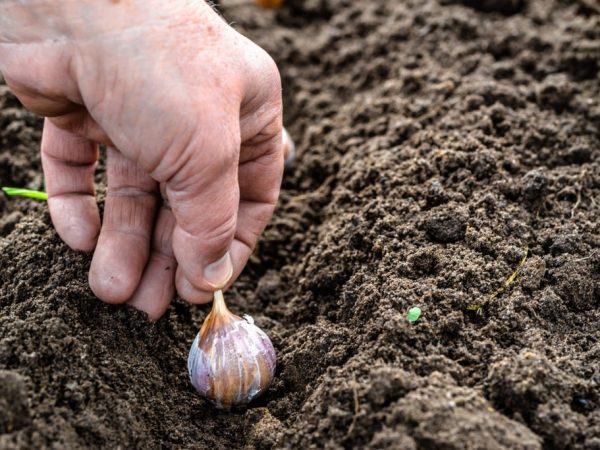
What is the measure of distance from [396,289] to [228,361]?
533 millimetres

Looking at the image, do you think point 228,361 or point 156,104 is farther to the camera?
point 228,361

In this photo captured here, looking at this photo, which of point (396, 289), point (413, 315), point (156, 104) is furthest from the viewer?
point (396, 289)

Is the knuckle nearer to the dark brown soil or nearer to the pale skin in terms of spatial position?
the pale skin

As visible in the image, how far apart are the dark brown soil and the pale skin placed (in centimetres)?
15

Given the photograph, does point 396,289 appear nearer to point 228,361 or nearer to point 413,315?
point 413,315

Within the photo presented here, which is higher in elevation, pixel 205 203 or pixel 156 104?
pixel 156 104

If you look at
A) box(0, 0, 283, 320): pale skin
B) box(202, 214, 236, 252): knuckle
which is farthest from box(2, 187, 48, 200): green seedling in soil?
box(202, 214, 236, 252): knuckle

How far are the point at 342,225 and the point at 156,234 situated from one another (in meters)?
0.66

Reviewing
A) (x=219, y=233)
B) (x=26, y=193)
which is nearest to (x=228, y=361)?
(x=219, y=233)

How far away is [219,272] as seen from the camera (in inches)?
78.9

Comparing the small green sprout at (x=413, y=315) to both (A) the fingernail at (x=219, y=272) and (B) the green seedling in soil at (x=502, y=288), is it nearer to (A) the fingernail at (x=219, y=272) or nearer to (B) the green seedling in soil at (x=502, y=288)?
(B) the green seedling in soil at (x=502, y=288)

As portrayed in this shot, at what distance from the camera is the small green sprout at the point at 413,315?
197 cm

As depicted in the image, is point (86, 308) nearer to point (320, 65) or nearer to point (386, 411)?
point (386, 411)

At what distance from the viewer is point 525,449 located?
1.64 metres
